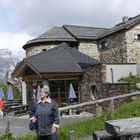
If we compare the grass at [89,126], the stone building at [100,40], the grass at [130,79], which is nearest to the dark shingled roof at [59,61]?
the grass at [130,79]

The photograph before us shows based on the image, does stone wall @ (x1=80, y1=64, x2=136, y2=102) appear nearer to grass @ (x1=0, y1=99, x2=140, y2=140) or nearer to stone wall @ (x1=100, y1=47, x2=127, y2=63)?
stone wall @ (x1=100, y1=47, x2=127, y2=63)

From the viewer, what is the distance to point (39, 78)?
3033 cm

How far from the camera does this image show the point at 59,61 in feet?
105

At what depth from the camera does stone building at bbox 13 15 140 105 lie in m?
28.2

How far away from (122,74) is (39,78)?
6.31 m

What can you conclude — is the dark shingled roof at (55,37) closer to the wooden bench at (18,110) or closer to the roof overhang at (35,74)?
the roof overhang at (35,74)

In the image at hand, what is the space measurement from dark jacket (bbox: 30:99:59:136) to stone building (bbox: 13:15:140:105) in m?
15.9

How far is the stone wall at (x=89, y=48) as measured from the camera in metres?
43.2

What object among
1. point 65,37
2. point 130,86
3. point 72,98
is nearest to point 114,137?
point 130,86

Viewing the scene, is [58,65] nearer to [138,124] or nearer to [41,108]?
[41,108]

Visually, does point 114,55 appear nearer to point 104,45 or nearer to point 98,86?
Answer: point 104,45

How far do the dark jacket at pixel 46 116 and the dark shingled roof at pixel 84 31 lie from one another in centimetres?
3483

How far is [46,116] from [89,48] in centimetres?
3547

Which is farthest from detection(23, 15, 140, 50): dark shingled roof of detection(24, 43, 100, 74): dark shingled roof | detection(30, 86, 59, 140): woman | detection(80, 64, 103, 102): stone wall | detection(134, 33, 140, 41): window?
detection(30, 86, 59, 140): woman
